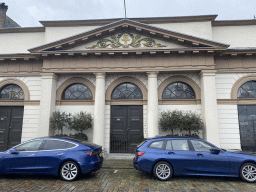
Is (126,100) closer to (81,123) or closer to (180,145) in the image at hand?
(81,123)

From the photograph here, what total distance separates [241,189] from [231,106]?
691 centimetres

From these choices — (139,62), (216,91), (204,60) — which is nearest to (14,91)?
(139,62)

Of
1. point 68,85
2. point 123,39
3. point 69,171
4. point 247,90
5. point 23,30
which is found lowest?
point 69,171

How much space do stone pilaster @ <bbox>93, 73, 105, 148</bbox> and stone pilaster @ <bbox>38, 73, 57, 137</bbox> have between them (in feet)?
9.52

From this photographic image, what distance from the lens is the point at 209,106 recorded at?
1052cm

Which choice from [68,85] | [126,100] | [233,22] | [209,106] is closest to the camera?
[209,106]

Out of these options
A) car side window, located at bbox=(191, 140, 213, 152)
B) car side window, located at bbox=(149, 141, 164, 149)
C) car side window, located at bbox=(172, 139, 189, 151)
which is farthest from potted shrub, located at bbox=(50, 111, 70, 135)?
car side window, located at bbox=(191, 140, 213, 152)

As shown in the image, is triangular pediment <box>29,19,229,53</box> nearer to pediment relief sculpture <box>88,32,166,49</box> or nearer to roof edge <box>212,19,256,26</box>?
pediment relief sculpture <box>88,32,166,49</box>

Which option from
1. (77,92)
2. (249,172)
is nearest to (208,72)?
(249,172)

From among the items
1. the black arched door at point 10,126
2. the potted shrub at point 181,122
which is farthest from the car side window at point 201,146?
the black arched door at point 10,126

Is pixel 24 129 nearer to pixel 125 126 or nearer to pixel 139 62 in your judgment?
pixel 125 126

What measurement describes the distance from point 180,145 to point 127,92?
6.23 meters

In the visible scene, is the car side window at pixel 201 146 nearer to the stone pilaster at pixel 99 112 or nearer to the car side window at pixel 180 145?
the car side window at pixel 180 145

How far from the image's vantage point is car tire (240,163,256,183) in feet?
19.5
